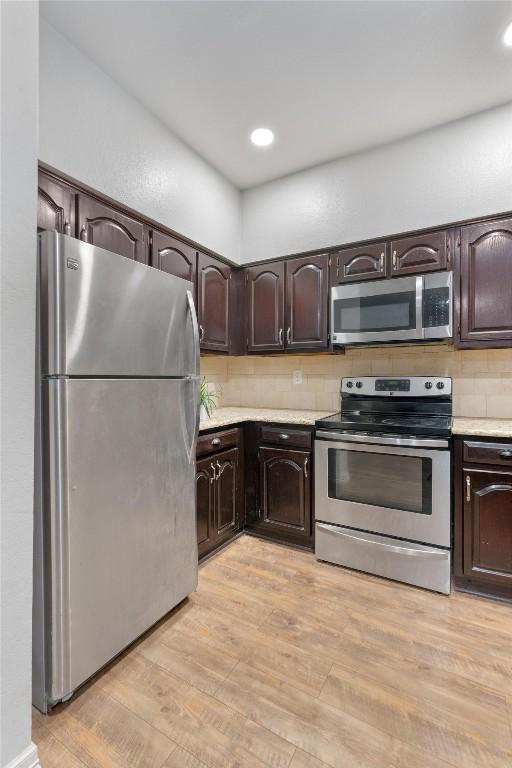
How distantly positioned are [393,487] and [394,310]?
1118 millimetres

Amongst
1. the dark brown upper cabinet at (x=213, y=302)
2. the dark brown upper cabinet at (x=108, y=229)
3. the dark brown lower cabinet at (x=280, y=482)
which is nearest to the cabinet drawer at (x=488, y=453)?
the dark brown lower cabinet at (x=280, y=482)

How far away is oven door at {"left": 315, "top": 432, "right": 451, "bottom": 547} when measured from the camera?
2068 mm

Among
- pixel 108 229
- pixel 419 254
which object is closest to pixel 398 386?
pixel 419 254

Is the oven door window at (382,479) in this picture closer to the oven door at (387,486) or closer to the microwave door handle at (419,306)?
the oven door at (387,486)

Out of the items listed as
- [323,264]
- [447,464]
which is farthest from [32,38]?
[447,464]

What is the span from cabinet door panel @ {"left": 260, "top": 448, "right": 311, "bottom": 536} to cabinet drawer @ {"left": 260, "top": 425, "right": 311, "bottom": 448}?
0.05m

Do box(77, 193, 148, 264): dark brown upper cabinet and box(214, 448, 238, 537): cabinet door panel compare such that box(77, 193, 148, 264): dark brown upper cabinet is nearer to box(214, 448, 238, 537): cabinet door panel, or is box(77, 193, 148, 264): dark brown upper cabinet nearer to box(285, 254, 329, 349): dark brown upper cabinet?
box(285, 254, 329, 349): dark brown upper cabinet

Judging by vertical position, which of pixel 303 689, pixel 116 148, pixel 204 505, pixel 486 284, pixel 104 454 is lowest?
pixel 303 689

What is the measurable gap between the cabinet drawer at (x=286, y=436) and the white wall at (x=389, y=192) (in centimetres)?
139

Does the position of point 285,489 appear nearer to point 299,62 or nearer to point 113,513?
point 113,513

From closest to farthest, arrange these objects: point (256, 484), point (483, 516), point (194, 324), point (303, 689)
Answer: point (303, 689), point (194, 324), point (483, 516), point (256, 484)

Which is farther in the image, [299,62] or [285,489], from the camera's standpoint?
[285,489]

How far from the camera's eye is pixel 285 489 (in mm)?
2584

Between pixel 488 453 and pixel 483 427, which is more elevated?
pixel 483 427
